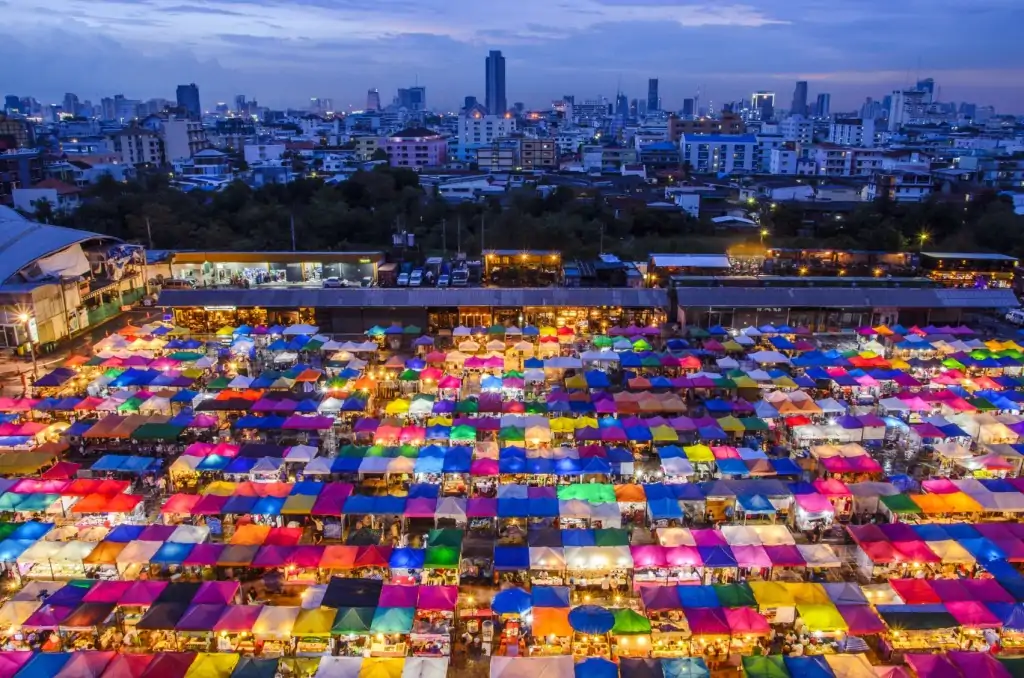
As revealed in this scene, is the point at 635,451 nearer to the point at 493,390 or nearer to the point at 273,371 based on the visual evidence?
the point at 493,390

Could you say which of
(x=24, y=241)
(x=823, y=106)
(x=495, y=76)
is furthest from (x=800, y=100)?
(x=24, y=241)

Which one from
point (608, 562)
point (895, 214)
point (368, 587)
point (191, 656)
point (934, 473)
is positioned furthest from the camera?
point (895, 214)

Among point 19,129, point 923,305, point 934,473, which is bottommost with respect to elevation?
point 934,473

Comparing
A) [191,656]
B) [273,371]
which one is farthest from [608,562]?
[273,371]

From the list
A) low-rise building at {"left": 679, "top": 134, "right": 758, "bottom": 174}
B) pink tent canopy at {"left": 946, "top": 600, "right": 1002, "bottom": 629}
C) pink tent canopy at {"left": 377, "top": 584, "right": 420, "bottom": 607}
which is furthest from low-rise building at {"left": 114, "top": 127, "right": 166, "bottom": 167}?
pink tent canopy at {"left": 946, "top": 600, "right": 1002, "bottom": 629}

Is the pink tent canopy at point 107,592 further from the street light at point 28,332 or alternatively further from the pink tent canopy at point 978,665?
the street light at point 28,332

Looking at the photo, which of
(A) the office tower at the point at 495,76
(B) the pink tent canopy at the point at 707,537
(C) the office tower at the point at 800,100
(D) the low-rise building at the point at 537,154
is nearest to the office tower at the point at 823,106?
(C) the office tower at the point at 800,100
